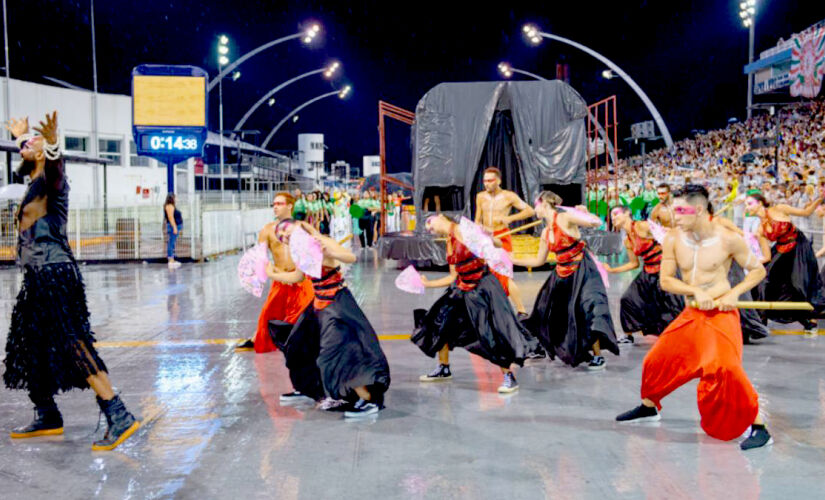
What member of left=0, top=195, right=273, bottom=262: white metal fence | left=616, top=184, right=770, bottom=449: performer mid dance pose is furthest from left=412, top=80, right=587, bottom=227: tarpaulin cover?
left=616, top=184, right=770, bottom=449: performer mid dance pose

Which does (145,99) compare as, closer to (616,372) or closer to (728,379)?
(616,372)

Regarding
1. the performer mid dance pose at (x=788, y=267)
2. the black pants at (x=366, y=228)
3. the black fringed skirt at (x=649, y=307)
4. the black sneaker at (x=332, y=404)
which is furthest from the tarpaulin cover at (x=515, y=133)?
the black sneaker at (x=332, y=404)

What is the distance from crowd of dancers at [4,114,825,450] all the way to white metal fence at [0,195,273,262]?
44.4 ft

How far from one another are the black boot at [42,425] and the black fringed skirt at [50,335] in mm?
232

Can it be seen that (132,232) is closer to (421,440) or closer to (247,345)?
(247,345)

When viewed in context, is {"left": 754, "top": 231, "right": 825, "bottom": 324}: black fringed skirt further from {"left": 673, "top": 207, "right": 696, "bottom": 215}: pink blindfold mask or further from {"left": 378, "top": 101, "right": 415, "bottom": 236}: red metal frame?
{"left": 378, "top": 101, "right": 415, "bottom": 236}: red metal frame

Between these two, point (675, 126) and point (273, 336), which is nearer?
point (273, 336)

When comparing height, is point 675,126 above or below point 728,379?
above

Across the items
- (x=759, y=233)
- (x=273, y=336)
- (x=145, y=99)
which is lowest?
(x=273, y=336)

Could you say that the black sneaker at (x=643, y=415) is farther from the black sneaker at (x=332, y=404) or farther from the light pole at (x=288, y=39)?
the light pole at (x=288, y=39)

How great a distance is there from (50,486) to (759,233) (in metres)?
8.94

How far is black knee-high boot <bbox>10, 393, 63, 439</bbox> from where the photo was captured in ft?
19.4

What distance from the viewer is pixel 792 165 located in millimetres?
28703

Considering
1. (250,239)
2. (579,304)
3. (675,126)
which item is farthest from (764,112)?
(579,304)
